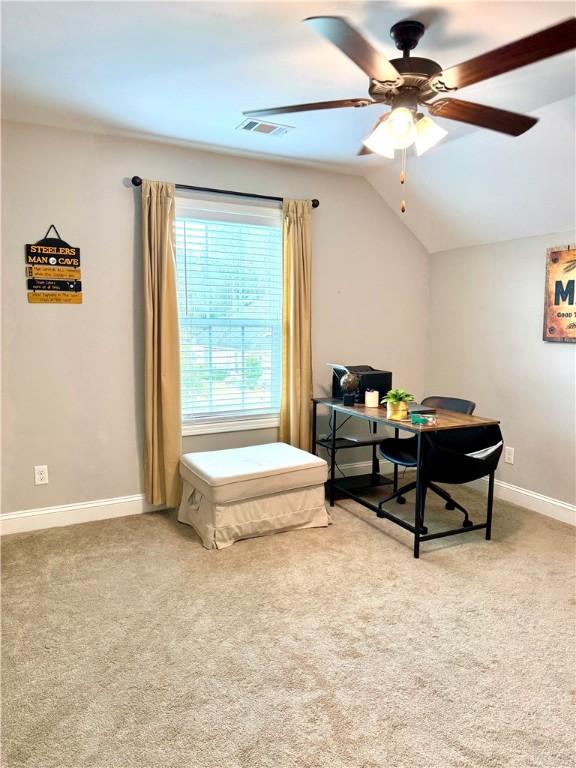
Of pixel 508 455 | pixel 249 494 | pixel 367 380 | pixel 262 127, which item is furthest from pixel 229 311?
pixel 508 455

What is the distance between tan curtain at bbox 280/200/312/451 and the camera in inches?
155

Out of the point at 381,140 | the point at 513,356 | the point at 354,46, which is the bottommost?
the point at 513,356

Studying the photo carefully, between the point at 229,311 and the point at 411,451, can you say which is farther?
the point at 229,311

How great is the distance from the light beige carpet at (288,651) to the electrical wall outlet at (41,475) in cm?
33

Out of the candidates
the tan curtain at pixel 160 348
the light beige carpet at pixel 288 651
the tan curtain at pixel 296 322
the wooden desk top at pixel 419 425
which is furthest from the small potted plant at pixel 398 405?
the tan curtain at pixel 160 348

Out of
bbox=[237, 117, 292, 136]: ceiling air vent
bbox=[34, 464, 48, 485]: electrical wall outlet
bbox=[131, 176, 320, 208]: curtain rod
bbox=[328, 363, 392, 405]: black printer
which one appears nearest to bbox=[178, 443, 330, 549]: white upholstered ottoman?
bbox=[328, 363, 392, 405]: black printer

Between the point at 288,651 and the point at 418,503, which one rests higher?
the point at 418,503

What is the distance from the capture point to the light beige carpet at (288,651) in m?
1.69

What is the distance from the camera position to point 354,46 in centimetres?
167

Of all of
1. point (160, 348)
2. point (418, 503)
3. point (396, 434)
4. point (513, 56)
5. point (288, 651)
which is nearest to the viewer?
point (513, 56)

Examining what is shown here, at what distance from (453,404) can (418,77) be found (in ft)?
7.58

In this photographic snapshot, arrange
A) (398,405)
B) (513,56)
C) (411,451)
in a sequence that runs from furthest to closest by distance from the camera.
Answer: (411,451)
(398,405)
(513,56)

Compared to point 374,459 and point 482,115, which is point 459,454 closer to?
point 374,459

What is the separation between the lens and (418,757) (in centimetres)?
164
